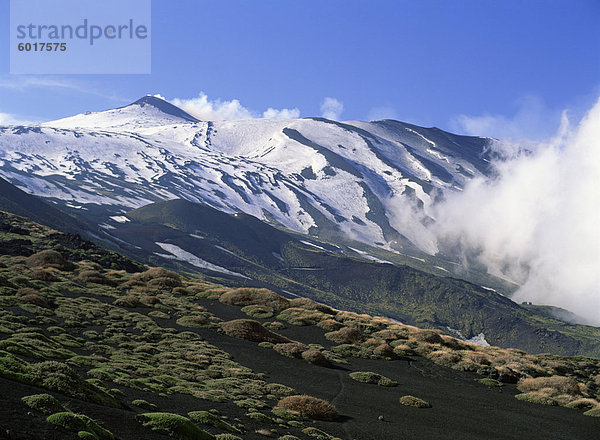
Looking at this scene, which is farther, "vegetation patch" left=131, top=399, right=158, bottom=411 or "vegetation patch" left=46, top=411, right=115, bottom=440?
"vegetation patch" left=131, top=399, right=158, bottom=411

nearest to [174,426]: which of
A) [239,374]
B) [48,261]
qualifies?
[239,374]

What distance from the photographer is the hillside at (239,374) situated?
19.7 m

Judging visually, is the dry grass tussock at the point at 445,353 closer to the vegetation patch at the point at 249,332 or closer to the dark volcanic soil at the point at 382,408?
the vegetation patch at the point at 249,332

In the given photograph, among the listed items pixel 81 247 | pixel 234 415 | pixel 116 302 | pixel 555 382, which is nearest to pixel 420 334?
pixel 555 382

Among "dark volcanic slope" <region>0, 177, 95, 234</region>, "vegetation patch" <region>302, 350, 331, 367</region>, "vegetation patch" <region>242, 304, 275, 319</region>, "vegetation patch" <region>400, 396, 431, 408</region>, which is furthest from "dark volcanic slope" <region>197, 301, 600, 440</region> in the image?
"dark volcanic slope" <region>0, 177, 95, 234</region>

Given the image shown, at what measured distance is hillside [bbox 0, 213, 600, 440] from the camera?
19703 millimetres

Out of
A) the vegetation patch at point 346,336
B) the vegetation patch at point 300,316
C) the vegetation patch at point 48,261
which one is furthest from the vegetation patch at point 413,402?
the vegetation patch at point 48,261

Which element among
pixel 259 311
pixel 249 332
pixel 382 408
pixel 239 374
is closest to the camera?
pixel 382 408

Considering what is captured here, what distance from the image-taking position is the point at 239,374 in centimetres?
3238

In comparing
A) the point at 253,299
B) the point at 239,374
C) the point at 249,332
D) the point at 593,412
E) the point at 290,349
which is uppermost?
the point at 253,299

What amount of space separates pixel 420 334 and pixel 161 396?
37.9m

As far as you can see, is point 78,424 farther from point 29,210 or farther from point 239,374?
point 29,210

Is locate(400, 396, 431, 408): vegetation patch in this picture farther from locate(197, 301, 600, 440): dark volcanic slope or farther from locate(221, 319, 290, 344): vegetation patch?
locate(221, 319, 290, 344): vegetation patch

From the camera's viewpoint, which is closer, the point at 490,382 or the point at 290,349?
the point at 490,382
